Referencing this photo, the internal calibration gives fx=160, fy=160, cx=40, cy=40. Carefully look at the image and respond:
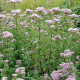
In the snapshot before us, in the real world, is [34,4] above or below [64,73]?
above

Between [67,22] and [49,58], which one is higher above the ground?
[67,22]

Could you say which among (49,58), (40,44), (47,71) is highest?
(40,44)

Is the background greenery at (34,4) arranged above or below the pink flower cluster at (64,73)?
above

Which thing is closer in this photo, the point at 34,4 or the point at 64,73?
the point at 64,73

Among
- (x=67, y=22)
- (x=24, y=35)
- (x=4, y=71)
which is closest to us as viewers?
(x=4, y=71)

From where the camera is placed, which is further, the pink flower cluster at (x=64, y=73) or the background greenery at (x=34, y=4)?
the background greenery at (x=34, y=4)

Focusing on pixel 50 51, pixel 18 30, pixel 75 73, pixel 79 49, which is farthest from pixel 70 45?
pixel 18 30

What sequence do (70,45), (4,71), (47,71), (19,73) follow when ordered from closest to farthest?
(19,73), (4,71), (47,71), (70,45)

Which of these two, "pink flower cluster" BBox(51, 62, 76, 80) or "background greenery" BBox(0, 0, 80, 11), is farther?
"background greenery" BBox(0, 0, 80, 11)

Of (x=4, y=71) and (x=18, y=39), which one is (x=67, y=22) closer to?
(x=18, y=39)

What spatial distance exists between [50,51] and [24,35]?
102cm

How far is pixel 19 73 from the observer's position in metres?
2.20

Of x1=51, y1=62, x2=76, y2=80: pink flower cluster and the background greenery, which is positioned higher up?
the background greenery

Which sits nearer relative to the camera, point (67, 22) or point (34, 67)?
point (34, 67)
